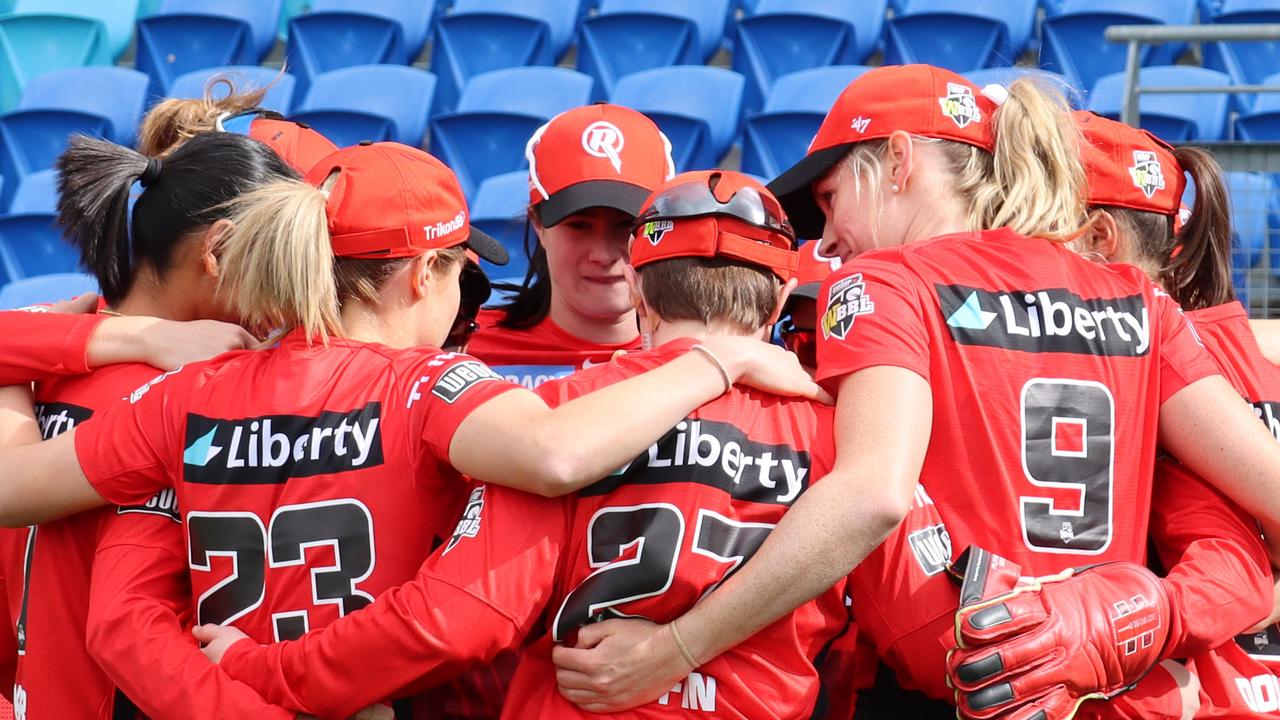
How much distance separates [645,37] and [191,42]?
290 centimetres

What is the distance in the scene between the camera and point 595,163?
323 centimetres

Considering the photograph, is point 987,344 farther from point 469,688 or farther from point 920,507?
point 469,688

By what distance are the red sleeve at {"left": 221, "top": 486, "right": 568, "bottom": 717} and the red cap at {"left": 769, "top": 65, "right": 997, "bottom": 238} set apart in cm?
94

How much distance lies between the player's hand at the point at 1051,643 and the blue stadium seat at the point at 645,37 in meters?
6.40

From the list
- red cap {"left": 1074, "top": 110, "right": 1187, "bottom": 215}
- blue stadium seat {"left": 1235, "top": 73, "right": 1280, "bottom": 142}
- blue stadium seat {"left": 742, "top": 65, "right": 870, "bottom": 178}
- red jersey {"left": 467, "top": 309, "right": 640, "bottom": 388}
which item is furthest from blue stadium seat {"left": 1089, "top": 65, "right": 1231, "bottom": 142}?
red jersey {"left": 467, "top": 309, "right": 640, "bottom": 388}

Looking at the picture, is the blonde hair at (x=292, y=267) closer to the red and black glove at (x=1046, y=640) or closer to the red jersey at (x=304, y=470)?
the red jersey at (x=304, y=470)

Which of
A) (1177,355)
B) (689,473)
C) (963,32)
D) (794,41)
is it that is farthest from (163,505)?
(794,41)

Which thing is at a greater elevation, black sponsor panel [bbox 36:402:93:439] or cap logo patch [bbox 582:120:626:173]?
cap logo patch [bbox 582:120:626:173]

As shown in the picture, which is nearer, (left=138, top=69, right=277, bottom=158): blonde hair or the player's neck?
the player's neck

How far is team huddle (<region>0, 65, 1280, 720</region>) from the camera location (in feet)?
6.86

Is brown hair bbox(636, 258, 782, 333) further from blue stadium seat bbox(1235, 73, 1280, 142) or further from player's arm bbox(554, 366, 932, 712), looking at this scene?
blue stadium seat bbox(1235, 73, 1280, 142)

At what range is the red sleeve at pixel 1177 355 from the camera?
7.63 feet

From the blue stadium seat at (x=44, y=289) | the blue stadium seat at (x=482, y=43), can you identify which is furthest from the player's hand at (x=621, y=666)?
the blue stadium seat at (x=482, y=43)

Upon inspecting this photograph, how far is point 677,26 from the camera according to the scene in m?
8.06
